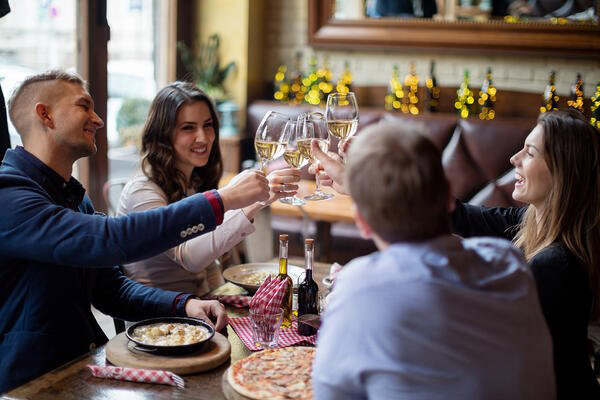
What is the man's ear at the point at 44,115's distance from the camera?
1.97 metres

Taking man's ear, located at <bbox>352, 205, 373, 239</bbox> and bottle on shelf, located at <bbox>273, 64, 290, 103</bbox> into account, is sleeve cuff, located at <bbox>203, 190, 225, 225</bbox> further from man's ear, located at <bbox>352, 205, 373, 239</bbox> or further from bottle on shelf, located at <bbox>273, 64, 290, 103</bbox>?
bottle on shelf, located at <bbox>273, 64, 290, 103</bbox>

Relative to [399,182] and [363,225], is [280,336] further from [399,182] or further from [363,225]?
[399,182]

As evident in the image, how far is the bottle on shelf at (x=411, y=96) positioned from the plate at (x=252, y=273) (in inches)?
106

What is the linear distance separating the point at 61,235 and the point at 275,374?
0.61 meters

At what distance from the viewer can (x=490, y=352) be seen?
111 cm

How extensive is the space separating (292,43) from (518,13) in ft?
5.58

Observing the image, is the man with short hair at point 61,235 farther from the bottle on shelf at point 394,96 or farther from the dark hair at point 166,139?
the bottle on shelf at point 394,96

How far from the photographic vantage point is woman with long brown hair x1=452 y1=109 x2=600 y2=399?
1725 millimetres

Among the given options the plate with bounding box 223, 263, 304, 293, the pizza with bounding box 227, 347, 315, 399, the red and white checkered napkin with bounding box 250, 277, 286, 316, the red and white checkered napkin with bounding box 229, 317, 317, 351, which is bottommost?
the red and white checkered napkin with bounding box 229, 317, 317, 351

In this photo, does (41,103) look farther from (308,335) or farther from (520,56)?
(520,56)

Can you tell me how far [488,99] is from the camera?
477cm

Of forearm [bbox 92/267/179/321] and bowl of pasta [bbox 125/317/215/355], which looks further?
forearm [bbox 92/267/179/321]

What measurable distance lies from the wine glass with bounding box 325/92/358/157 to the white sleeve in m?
0.41

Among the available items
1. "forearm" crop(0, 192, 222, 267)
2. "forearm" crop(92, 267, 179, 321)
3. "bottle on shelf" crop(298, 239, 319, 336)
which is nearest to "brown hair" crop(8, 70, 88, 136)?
"forearm" crop(0, 192, 222, 267)
